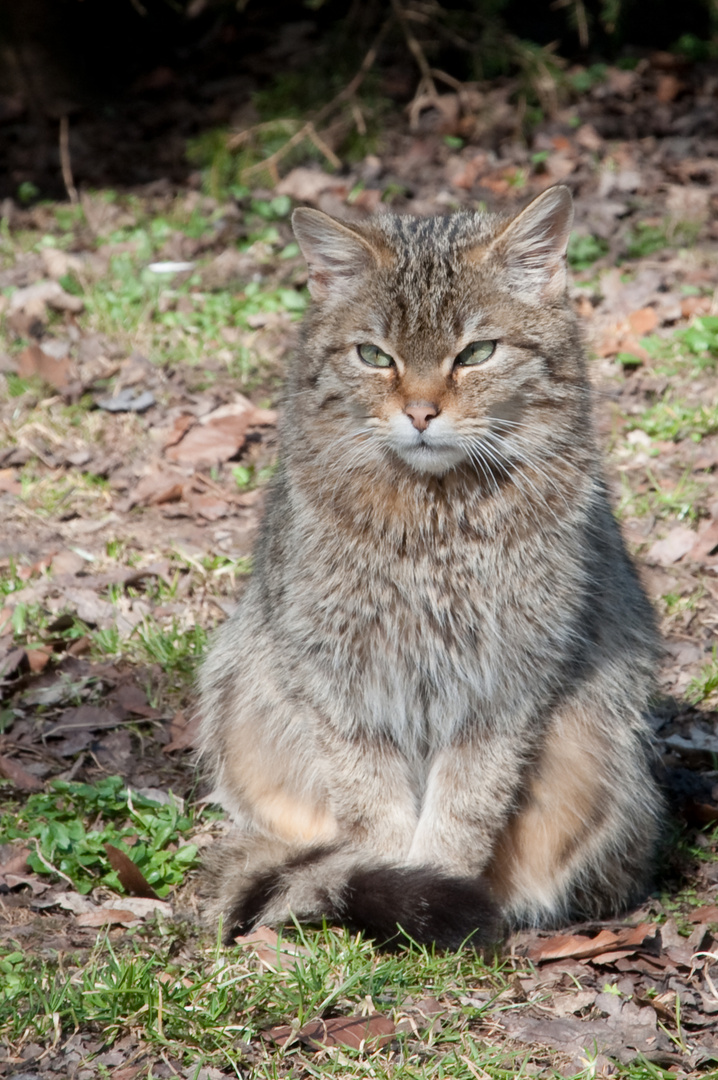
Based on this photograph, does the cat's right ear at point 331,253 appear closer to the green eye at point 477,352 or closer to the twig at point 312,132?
the green eye at point 477,352

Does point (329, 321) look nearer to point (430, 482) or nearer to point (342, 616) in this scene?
point (430, 482)

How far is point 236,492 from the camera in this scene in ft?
16.7

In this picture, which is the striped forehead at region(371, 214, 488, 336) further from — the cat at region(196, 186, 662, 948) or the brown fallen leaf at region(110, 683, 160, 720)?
the brown fallen leaf at region(110, 683, 160, 720)

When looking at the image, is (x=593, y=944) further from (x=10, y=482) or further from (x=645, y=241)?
(x=645, y=241)

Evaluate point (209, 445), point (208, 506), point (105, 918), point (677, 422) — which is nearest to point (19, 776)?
point (105, 918)

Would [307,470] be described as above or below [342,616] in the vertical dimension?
above

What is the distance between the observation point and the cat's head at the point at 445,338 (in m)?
2.87

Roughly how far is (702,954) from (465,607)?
1.13m

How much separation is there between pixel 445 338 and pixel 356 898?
148 centimetres

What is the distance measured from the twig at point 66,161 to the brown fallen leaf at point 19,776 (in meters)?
4.94

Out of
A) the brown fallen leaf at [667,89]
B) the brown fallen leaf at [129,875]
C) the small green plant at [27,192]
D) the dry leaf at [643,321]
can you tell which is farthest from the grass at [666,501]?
the small green plant at [27,192]

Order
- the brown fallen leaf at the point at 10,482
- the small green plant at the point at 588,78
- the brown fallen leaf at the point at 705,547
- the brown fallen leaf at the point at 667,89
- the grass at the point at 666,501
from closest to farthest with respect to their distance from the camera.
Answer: the brown fallen leaf at the point at 705,547 < the grass at the point at 666,501 < the brown fallen leaf at the point at 10,482 < the brown fallen leaf at the point at 667,89 < the small green plant at the point at 588,78

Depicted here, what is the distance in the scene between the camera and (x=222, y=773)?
3.51 metres

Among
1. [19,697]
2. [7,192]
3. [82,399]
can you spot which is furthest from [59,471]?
[7,192]
